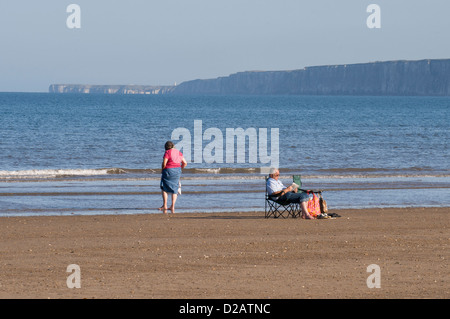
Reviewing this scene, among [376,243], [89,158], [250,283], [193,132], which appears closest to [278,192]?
[376,243]

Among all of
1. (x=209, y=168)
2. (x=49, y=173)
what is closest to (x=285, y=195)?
(x=209, y=168)

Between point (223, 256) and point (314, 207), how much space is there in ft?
14.9

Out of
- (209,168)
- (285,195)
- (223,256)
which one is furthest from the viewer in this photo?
(209,168)

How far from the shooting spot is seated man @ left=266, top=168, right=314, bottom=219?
45.2 feet

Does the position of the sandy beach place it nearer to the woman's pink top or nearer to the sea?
the woman's pink top

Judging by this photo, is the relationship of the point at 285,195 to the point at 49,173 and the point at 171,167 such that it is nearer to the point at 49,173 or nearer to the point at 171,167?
the point at 171,167

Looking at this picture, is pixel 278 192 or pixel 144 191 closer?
pixel 278 192

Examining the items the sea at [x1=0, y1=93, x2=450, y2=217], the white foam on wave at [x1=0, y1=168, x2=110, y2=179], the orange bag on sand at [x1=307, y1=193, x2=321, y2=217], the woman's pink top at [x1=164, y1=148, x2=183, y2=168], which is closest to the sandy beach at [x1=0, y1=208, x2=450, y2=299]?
the orange bag on sand at [x1=307, y1=193, x2=321, y2=217]

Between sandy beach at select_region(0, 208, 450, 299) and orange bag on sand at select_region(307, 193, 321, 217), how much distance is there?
387 mm

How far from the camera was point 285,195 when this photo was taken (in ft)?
46.0

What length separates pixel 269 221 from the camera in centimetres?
1353

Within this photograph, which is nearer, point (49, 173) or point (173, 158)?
point (173, 158)
